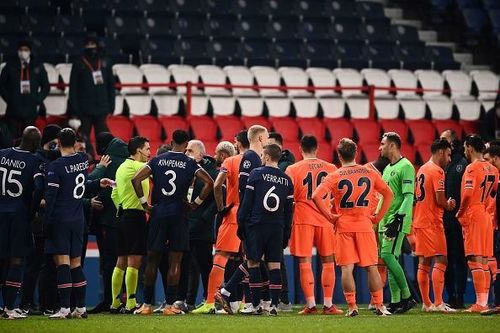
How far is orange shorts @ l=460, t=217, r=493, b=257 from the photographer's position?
14.4 m

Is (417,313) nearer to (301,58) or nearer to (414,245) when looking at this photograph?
(414,245)

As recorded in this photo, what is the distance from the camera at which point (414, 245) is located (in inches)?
635

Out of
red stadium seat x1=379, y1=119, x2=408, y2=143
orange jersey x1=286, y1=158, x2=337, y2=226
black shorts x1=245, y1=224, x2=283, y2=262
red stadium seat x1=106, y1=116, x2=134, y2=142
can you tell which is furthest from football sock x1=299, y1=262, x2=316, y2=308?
red stadium seat x1=379, y1=119, x2=408, y2=143

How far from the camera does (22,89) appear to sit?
18.7 meters

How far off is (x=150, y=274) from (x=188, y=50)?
32.7ft

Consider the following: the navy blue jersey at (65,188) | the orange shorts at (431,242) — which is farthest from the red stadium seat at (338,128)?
the navy blue jersey at (65,188)

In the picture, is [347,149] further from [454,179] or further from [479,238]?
[454,179]

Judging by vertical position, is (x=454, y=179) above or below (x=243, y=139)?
below

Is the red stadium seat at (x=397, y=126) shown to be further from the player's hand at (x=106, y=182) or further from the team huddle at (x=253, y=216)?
the player's hand at (x=106, y=182)

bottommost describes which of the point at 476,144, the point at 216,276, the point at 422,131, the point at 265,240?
the point at 216,276

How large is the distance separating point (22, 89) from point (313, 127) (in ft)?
19.1

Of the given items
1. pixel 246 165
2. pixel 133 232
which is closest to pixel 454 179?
pixel 246 165

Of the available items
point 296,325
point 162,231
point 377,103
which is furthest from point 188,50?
point 296,325

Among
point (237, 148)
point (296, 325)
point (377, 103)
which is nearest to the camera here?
point (296, 325)
